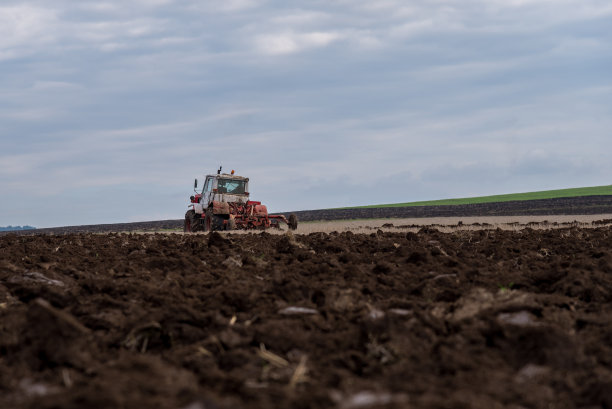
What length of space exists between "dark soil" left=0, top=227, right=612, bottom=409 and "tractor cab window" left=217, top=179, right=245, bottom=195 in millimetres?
16029

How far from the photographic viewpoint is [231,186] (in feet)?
77.6

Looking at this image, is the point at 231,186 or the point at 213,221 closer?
the point at 213,221

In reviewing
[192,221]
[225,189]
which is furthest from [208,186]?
[192,221]

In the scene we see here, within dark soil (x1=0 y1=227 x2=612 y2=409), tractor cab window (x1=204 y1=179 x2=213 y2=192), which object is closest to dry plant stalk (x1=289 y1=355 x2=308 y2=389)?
dark soil (x1=0 y1=227 x2=612 y2=409)

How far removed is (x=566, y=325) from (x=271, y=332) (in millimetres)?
2409

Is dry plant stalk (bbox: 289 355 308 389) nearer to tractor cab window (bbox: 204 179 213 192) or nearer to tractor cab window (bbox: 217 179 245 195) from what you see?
tractor cab window (bbox: 217 179 245 195)

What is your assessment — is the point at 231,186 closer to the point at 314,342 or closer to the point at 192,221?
the point at 192,221

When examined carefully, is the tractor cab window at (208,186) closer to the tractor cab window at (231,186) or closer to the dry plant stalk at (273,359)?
the tractor cab window at (231,186)

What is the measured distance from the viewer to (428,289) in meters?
6.11

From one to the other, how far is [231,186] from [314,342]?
19.7 m

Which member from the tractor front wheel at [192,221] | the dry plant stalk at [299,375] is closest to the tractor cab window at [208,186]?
the tractor front wheel at [192,221]

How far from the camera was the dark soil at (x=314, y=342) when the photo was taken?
3148 mm

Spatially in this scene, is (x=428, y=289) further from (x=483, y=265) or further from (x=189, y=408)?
(x=189, y=408)

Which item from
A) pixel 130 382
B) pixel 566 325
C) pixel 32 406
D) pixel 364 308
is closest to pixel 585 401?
pixel 566 325
